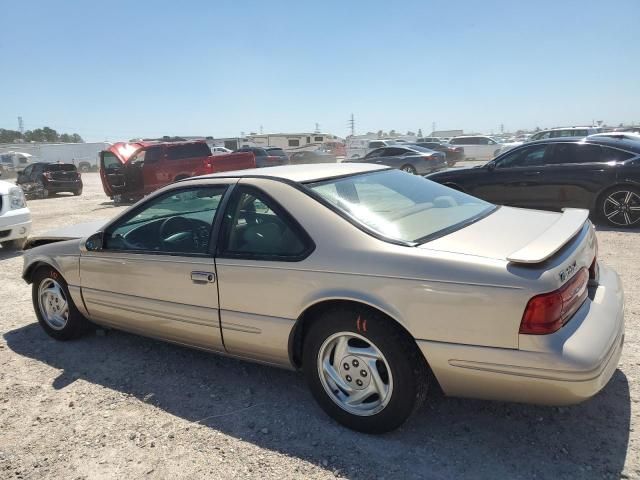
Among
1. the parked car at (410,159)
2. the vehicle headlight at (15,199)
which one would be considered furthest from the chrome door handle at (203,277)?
the parked car at (410,159)

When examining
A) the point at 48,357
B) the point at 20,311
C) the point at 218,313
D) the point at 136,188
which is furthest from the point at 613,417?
the point at 136,188

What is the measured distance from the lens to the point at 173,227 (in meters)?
3.67

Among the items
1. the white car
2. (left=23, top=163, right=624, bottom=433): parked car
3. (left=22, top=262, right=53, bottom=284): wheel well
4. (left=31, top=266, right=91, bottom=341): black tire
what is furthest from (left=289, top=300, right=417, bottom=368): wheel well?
the white car

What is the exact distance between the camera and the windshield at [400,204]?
2780 mm

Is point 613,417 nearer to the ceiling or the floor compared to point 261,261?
nearer to the floor

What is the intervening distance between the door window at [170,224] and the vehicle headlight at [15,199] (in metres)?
5.43

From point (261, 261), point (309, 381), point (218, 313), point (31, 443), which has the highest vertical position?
point (261, 261)

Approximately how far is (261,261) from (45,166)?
20066 mm

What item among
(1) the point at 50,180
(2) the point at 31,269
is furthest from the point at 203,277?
(1) the point at 50,180

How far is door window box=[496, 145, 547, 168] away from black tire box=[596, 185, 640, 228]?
115 cm

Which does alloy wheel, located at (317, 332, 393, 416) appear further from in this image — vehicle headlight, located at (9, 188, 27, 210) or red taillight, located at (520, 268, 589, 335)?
vehicle headlight, located at (9, 188, 27, 210)

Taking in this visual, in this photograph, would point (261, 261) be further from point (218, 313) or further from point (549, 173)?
point (549, 173)

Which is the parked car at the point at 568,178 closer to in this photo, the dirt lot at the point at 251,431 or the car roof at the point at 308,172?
the dirt lot at the point at 251,431

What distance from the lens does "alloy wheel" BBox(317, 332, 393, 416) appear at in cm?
264
